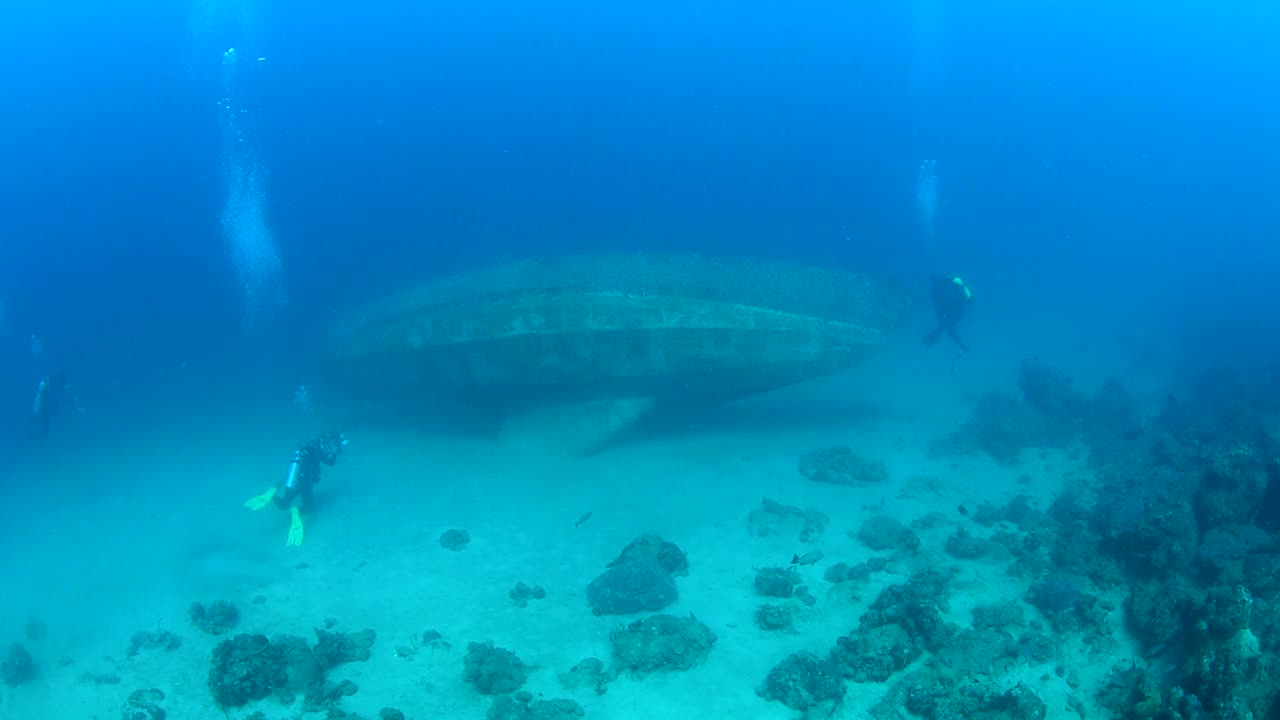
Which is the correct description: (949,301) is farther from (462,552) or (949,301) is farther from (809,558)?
(462,552)

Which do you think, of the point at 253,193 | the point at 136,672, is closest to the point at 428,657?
the point at 136,672

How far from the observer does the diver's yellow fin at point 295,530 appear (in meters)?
13.6

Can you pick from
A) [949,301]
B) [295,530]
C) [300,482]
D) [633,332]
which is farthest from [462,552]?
[949,301]

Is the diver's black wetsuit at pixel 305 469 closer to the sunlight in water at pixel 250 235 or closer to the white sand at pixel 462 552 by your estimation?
the white sand at pixel 462 552

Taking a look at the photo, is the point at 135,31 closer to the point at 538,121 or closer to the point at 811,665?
the point at 538,121

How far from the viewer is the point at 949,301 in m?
18.2

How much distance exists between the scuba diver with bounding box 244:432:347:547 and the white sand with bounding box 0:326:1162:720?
403mm

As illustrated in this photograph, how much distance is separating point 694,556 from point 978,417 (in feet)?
33.4

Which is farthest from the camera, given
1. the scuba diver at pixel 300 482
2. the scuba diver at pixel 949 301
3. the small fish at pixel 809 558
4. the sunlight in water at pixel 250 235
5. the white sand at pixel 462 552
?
the sunlight in water at pixel 250 235

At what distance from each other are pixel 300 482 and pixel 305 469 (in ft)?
1.08

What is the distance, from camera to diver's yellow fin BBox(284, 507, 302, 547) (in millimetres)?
13562

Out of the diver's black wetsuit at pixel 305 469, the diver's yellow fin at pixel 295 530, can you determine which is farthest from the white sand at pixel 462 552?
the diver's black wetsuit at pixel 305 469

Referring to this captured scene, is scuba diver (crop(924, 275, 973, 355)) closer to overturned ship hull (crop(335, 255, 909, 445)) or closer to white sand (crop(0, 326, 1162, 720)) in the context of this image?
overturned ship hull (crop(335, 255, 909, 445))

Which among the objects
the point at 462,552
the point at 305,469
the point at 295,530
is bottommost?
the point at 295,530
